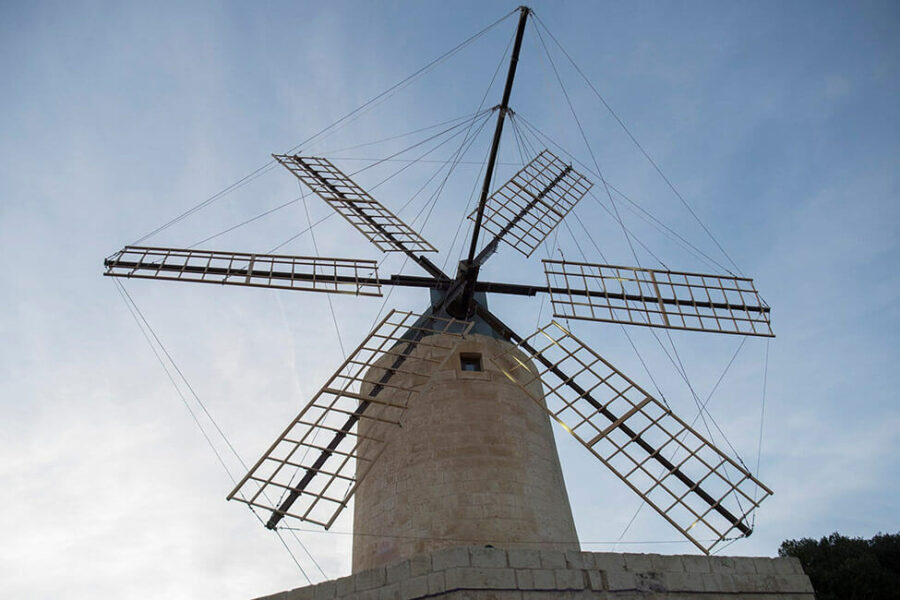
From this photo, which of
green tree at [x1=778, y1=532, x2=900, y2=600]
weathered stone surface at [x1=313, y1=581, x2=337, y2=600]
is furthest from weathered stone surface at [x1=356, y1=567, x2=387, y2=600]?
green tree at [x1=778, y1=532, x2=900, y2=600]

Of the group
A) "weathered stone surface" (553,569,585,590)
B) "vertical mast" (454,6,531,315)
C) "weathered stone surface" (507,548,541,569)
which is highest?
"vertical mast" (454,6,531,315)

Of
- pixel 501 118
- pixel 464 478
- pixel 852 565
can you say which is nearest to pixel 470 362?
pixel 464 478

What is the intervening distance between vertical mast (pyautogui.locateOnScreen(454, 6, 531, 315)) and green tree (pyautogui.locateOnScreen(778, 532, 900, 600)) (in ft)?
35.9

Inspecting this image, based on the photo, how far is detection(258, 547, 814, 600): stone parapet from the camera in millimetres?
5164

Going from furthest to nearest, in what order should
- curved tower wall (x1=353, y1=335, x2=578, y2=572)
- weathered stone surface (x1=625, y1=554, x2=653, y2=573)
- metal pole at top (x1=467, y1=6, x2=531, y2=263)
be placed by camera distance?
1. metal pole at top (x1=467, y1=6, x2=531, y2=263)
2. curved tower wall (x1=353, y1=335, x2=578, y2=572)
3. weathered stone surface (x1=625, y1=554, x2=653, y2=573)

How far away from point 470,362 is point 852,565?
433 inches

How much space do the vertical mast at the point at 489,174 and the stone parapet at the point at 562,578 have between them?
208 inches

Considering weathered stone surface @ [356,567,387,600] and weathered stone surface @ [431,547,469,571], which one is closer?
weathered stone surface @ [431,547,469,571]

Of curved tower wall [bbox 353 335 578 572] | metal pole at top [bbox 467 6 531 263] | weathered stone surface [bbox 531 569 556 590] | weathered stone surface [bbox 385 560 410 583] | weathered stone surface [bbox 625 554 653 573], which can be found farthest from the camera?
metal pole at top [bbox 467 6 531 263]

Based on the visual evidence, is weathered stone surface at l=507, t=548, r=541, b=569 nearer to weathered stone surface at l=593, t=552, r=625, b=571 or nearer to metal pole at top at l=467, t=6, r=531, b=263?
weathered stone surface at l=593, t=552, r=625, b=571

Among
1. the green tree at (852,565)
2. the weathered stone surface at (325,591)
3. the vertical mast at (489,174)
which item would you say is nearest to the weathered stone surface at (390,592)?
the weathered stone surface at (325,591)

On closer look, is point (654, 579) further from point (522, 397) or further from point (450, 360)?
point (450, 360)

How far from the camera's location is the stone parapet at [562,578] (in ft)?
16.9

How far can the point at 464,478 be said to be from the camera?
25.1 ft
